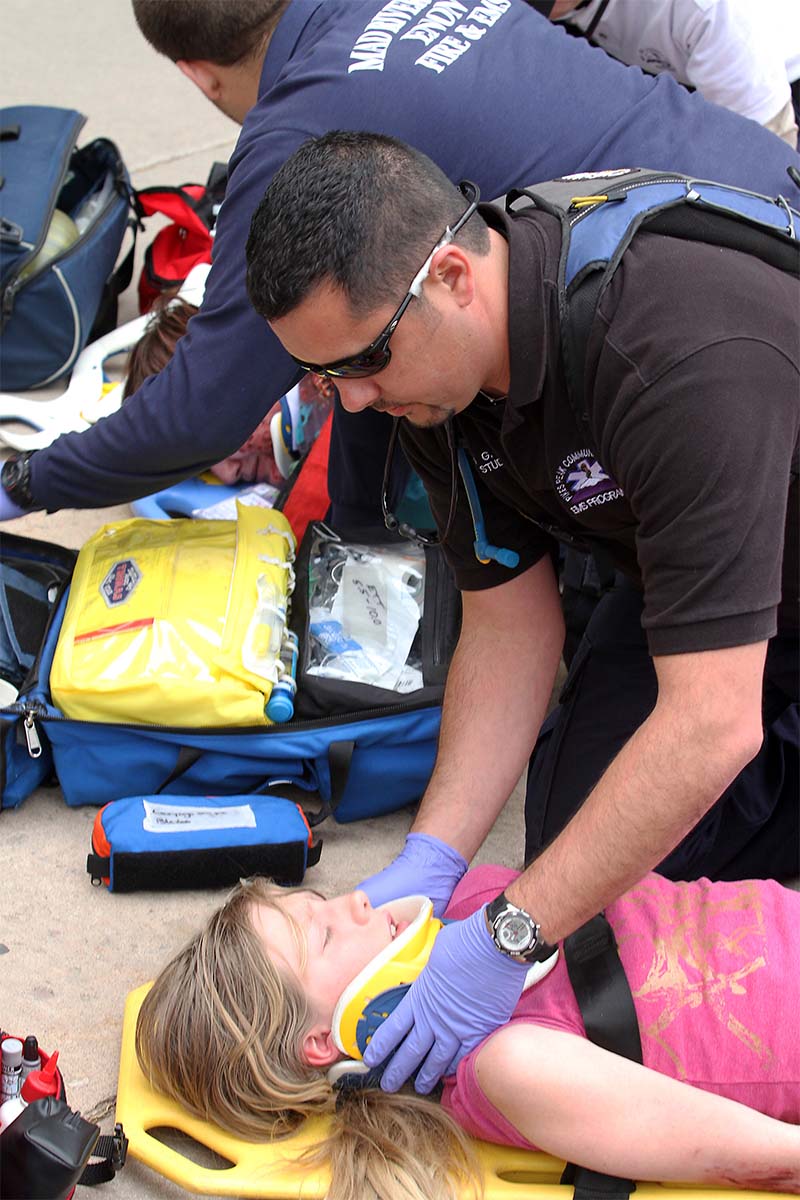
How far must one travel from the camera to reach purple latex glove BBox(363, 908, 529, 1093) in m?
2.02

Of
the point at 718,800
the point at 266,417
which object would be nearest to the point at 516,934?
the point at 718,800

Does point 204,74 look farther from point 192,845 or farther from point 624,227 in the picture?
point 192,845

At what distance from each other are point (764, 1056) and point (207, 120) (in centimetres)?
561

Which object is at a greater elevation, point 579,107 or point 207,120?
point 579,107

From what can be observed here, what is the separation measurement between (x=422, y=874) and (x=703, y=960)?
0.52 m

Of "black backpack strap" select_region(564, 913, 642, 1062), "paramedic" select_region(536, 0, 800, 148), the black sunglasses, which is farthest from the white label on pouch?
"paramedic" select_region(536, 0, 800, 148)

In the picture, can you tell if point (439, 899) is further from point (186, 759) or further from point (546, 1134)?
point (186, 759)

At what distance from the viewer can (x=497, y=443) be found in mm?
2279

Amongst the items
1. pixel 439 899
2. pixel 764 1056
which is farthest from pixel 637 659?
pixel 764 1056

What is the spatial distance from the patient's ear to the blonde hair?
1 cm

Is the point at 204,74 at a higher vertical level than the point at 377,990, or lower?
higher

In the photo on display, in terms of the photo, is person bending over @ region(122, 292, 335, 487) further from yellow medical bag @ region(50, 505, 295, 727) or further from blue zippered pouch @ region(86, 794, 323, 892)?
blue zippered pouch @ region(86, 794, 323, 892)

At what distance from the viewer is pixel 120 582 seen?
3.05 meters

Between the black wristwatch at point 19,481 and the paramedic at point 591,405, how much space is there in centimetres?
→ 130
